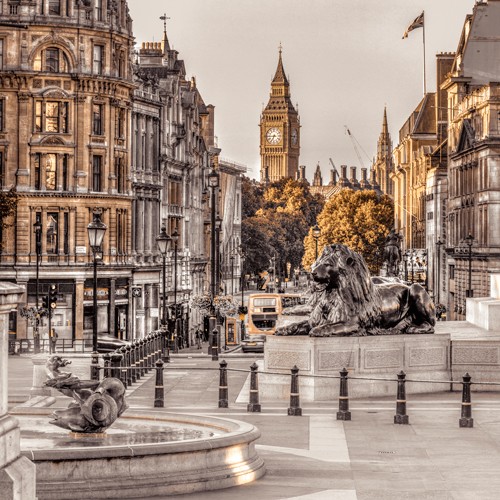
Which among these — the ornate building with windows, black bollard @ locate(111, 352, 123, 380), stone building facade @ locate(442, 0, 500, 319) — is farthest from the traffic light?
black bollard @ locate(111, 352, 123, 380)

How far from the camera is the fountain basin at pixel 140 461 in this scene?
1788 centimetres

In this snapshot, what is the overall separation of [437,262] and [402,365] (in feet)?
308

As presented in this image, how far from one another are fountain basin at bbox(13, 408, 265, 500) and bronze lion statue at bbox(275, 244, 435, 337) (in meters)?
10.9

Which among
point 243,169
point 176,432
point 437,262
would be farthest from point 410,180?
point 176,432

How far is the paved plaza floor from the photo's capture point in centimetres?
1950

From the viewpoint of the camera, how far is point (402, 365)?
32.8 meters

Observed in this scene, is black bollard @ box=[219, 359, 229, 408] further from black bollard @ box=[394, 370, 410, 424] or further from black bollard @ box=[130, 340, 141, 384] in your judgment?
black bollard @ box=[130, 340, 141, 384]

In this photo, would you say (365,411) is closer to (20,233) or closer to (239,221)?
(20,233)

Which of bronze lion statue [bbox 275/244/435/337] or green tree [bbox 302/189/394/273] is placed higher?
green tree [bbox 302/189/394/273]

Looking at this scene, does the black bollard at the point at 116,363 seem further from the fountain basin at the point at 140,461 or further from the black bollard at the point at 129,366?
the fountain basin at the point at 140,461

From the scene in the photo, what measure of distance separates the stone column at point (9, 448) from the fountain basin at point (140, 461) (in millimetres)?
3305

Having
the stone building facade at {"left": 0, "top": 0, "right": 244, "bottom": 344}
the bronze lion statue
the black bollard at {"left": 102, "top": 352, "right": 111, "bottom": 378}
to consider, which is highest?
the stone building facade at {"left": 0, "top": 0, "right": 244, "bottom": 344}

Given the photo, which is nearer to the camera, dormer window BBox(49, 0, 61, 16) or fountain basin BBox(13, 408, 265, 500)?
fountain basin BBox(13, 408, 265, 500)

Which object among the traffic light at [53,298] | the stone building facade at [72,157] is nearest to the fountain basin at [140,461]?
the traffic light at [53,298]
